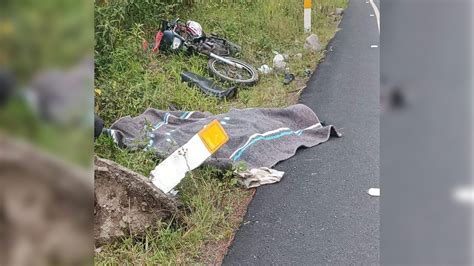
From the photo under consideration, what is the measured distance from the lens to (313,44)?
829cm

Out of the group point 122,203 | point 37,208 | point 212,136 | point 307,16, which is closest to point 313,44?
point 307,16

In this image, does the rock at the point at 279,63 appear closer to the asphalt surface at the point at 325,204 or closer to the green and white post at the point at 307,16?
the asphalt surface at the point at 325,204

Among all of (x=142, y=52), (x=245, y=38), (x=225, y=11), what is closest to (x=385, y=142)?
(x=142, y=52)

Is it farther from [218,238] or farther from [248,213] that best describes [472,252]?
[248,213]

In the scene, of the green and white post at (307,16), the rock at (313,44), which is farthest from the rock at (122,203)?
the green and white post at (307,16)

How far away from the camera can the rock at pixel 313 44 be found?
816 cm

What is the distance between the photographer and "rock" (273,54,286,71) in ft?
23.2

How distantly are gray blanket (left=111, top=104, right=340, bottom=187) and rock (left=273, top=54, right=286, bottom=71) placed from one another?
6.47 feet

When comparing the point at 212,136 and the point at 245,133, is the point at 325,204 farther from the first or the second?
the point at 245,133

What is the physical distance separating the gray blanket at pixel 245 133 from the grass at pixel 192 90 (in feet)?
0.62

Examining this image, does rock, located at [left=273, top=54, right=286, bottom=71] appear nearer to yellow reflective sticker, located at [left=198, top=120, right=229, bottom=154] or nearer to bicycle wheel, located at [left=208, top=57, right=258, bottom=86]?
bicycle wheel, located at [left=208, top=57, right=258, bottom=86]

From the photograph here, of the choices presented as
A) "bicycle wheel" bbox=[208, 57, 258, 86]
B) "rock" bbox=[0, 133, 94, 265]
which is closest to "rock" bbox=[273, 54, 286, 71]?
"bicycle wheel" bbox=[208, 57, 258, 86]

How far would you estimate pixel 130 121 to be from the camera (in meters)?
4.57

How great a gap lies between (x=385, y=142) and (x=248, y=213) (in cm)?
280
